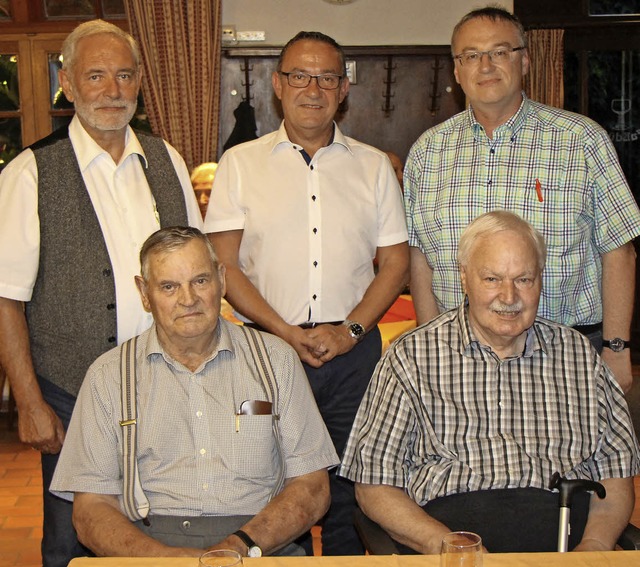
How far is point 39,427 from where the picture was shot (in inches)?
105

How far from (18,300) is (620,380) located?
6.53 feet

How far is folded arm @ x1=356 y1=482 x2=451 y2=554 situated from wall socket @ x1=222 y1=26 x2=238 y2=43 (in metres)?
4.87

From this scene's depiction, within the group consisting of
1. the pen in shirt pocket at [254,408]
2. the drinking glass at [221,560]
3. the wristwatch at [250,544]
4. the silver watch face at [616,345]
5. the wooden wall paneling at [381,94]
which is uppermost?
the wooden wall paneling at [381,94]

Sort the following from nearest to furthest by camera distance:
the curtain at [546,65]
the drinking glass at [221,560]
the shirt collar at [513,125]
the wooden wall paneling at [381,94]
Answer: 1. the drinking glass at [221,560]
2. the shirt collar at [513,125]
3. the wooden wall paneling at [381,94]
4. the curtain at [546,65]

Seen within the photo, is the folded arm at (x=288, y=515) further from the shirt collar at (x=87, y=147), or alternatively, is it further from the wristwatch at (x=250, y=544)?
the shirt collar at (x=87, y=147)

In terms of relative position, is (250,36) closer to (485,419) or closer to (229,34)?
(229,34)

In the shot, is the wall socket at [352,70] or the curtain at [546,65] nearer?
the wall socket at [352,70]

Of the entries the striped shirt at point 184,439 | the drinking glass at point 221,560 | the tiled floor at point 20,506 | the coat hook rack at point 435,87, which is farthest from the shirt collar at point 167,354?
the coat hook rack at point 435,87

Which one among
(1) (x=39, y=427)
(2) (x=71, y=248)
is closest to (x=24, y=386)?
(1) (x=39, y=427)

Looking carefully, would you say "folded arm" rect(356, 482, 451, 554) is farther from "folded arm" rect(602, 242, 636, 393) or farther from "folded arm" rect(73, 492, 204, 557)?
"folded arm" rect(602, 242, 636, 393)

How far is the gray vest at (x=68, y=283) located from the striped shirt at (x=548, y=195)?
3.80 ft

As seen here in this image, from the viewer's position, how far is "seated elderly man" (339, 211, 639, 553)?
2.32 m

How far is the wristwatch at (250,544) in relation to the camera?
2.15 metres

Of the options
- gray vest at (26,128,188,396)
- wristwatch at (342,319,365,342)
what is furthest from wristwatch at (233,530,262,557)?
wristwatch at (342,319,365,342)
